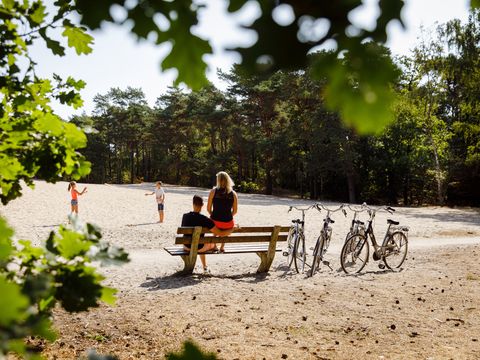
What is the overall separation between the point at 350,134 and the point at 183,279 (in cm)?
2625

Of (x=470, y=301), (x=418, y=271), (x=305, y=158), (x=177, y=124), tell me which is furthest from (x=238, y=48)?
(x=177, y=124)

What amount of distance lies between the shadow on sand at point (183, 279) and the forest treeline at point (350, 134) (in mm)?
11169

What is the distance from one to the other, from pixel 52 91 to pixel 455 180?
98.0 feet

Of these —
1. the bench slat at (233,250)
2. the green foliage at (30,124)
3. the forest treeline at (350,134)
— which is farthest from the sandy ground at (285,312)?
the forest treeline at (350,134)

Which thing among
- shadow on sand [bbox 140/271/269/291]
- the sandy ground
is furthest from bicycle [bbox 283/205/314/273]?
shadow on sand [bbox 140/271/269/291]

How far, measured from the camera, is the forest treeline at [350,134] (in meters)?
26.3

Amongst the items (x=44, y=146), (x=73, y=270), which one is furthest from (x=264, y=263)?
(x=73, y=270)

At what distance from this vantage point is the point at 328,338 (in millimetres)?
4973

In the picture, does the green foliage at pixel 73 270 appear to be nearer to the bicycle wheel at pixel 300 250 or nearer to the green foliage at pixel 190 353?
the green foliage at pixel 190 353

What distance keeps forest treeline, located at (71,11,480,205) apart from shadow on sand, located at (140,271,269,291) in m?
11.2

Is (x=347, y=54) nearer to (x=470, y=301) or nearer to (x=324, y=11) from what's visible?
(x=324, y=11)

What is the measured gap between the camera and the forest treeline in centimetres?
2633

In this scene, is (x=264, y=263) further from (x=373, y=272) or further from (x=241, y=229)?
(x=373, y=272)

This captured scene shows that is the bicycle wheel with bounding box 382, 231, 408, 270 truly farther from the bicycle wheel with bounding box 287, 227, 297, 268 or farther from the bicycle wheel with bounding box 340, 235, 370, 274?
the bicycle wheel with bounding box 287, 227, 297, 268
